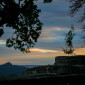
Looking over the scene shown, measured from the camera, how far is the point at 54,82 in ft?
33.0

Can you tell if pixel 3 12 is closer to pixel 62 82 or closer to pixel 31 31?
pixel 31 31

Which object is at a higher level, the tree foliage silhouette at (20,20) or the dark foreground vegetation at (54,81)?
the tree foliage silhouette at (20,20)

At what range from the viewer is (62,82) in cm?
1052

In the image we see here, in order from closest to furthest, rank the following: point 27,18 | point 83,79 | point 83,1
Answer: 1. point 83,79
2. point 27,18
3. point 83,1

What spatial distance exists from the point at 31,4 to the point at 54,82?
20.9 feet

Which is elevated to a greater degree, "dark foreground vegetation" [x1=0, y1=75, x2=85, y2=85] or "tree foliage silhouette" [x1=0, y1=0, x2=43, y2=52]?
"tree foliage silhouette" [x1=0, y1=0, x2=43, y2=52]

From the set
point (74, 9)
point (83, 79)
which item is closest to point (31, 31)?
point (83, 79)

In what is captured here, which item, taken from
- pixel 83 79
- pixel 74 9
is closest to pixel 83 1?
pixel 74 9

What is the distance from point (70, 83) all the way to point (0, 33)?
6.14 metres

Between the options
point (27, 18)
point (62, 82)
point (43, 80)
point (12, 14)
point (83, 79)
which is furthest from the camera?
point (27, 18)

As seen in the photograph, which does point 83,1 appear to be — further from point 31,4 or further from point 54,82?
point 54,82

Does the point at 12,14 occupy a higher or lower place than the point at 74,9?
lower

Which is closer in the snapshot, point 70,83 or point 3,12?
point 70,83

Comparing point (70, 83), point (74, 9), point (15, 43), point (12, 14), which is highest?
point (74, 9)
